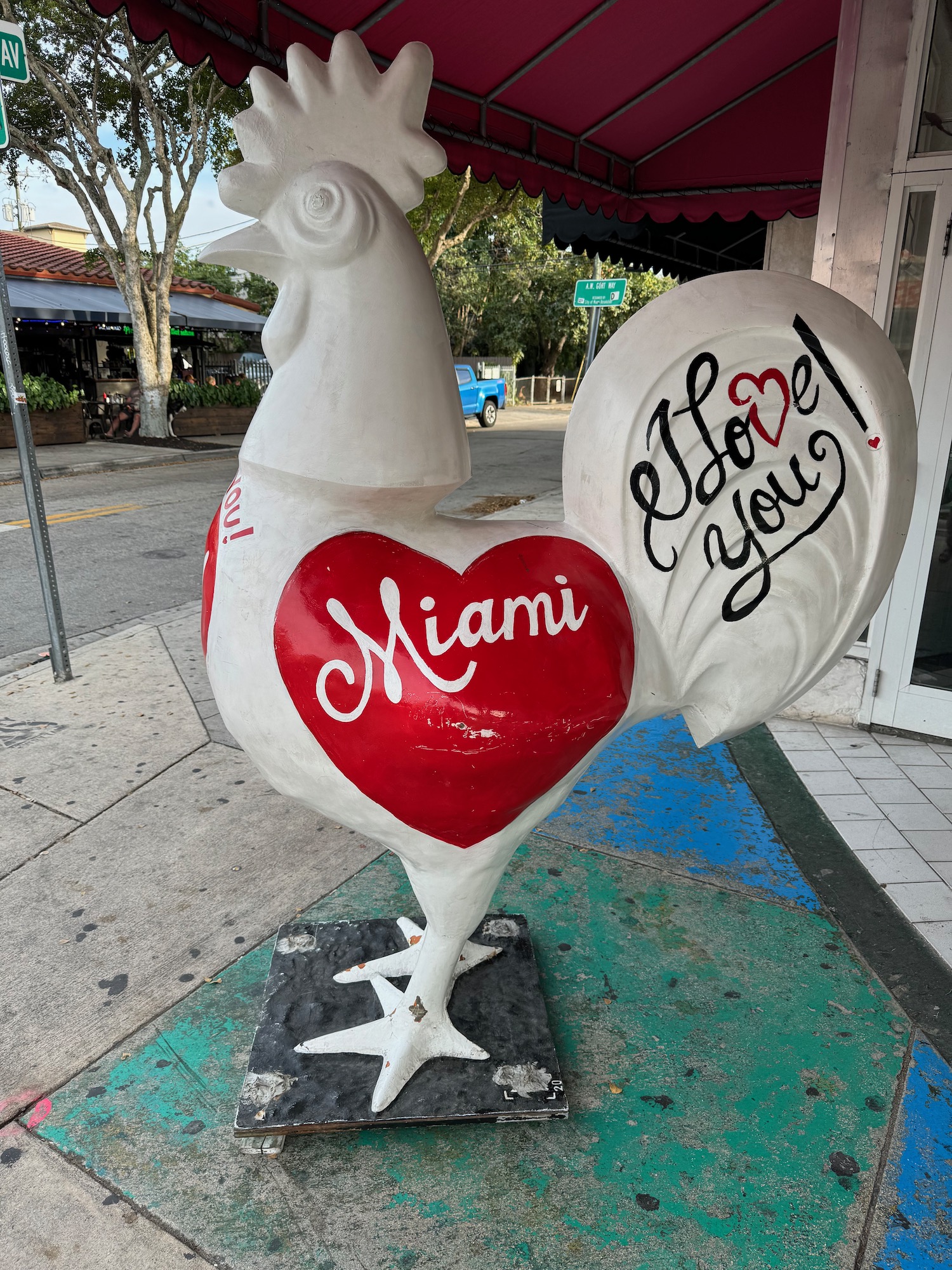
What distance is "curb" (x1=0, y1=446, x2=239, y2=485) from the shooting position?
36.6ft

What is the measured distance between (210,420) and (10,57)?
1346 cm

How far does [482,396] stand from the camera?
785 inches

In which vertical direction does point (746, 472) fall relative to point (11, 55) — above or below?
below

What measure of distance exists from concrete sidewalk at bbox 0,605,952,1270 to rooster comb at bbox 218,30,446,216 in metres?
1.88

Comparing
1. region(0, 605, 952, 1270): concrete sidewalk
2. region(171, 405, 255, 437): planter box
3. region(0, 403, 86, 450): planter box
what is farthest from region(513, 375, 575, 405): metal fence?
region(0, 605, 952, 1270): concrete sidewalk

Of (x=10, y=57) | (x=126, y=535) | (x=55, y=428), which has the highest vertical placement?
(x=10, y=57)

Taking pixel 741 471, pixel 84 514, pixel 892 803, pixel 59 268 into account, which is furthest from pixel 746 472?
pixel 59 268

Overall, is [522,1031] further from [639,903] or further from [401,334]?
[401,334]

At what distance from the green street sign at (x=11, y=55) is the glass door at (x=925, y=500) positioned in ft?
12.0

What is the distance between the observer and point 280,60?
8.59 feet

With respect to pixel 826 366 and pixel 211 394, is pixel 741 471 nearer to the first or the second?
pixel 826 366

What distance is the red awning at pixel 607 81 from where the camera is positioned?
8.56 feet

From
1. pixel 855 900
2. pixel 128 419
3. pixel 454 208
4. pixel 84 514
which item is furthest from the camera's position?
pixel 128 419

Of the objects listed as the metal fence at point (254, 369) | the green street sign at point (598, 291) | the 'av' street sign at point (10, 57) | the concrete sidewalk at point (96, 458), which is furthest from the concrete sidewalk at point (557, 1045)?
the metal fence at point (254, 369)
